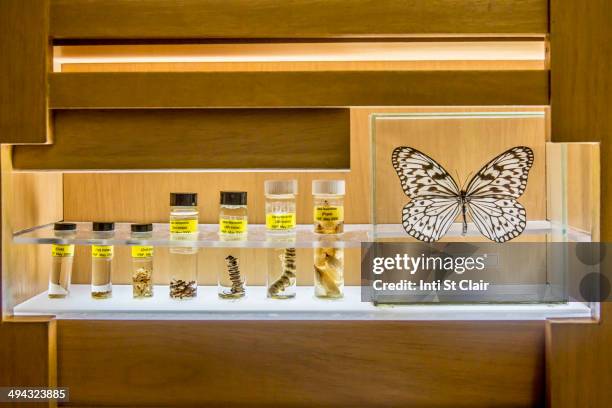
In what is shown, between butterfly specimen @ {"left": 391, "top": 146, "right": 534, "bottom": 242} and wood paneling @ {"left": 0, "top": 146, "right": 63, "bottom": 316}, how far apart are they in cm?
95

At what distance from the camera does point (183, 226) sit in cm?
149

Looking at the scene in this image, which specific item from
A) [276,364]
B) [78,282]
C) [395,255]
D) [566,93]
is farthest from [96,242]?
[566,93]

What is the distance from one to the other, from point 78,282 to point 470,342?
113cm

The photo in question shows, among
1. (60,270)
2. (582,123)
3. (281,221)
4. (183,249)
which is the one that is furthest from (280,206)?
(582,123)

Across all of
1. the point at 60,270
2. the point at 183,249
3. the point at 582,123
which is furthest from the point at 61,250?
the point at 582,123

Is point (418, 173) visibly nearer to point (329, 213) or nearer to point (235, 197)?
point (329, 213)

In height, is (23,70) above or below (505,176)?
above

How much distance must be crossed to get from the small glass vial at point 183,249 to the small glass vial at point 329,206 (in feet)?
1.04

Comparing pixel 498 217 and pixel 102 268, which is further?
pixel 102 268

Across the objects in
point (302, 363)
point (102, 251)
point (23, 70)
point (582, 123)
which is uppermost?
point (23, 70)

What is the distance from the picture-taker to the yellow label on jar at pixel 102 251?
151 centimetres

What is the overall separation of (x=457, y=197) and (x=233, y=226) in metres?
0.57

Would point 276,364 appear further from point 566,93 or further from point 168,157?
point 566,93

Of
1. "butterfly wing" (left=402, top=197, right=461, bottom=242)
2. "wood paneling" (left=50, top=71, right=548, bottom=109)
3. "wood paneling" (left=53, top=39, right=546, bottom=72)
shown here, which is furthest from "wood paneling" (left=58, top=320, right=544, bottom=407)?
"wood paneling" (left=53, top=39, right=546, bottom=72)
